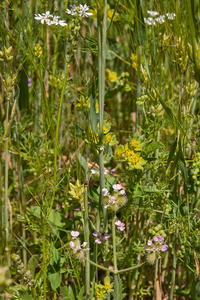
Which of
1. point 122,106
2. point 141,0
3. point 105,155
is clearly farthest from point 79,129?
point 122,106

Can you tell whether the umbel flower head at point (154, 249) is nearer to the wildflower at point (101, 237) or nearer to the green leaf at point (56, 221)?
the wildflower at point (101, 237)

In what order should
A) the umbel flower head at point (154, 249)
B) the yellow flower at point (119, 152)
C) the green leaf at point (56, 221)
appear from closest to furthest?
the umbel flower head at point (154, 249) < the yellow flower at point (119, 152) < the green leaf at point (56, 221)

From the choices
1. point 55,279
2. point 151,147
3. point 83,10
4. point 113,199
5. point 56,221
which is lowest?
point 55,279

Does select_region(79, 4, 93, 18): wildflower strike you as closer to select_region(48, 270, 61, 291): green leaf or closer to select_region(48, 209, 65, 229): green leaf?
select_region(48, 209, 65, 229): green leaf

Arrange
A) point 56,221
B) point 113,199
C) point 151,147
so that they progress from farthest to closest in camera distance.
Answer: point 56,221 < point 151,147 < point 113,199

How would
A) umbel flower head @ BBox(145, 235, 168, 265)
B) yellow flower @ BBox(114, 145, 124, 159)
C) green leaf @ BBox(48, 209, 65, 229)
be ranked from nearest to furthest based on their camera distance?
1. umbel flower head @ BBox(145, 235, 168, 265)
2. yellow flower @ BBox(114, 145, 124, 159)
3. green leaf @ BBox(48, 209, 65, 229)

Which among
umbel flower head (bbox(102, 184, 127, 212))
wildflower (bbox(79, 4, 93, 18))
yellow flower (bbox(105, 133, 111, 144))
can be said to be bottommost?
umbel flower head (bbox(102, 184, 127, 212))

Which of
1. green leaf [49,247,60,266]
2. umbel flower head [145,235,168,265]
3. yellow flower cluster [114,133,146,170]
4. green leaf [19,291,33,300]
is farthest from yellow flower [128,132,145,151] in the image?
green leaf [19,291,33,300]

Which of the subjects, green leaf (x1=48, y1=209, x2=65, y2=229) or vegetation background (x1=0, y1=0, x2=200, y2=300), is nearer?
vegetation background (x1=0, y1=0, x2=200, y2=300)

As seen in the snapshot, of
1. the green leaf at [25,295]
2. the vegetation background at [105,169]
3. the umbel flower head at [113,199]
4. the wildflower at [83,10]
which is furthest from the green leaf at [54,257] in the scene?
the wildflower at [83,10]

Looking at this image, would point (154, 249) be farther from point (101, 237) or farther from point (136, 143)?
point (136, 143)

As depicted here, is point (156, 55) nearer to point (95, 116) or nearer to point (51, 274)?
point (95, 116)

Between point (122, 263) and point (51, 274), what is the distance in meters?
0.29

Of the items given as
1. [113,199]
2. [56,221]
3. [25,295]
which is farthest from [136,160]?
[25,295]
